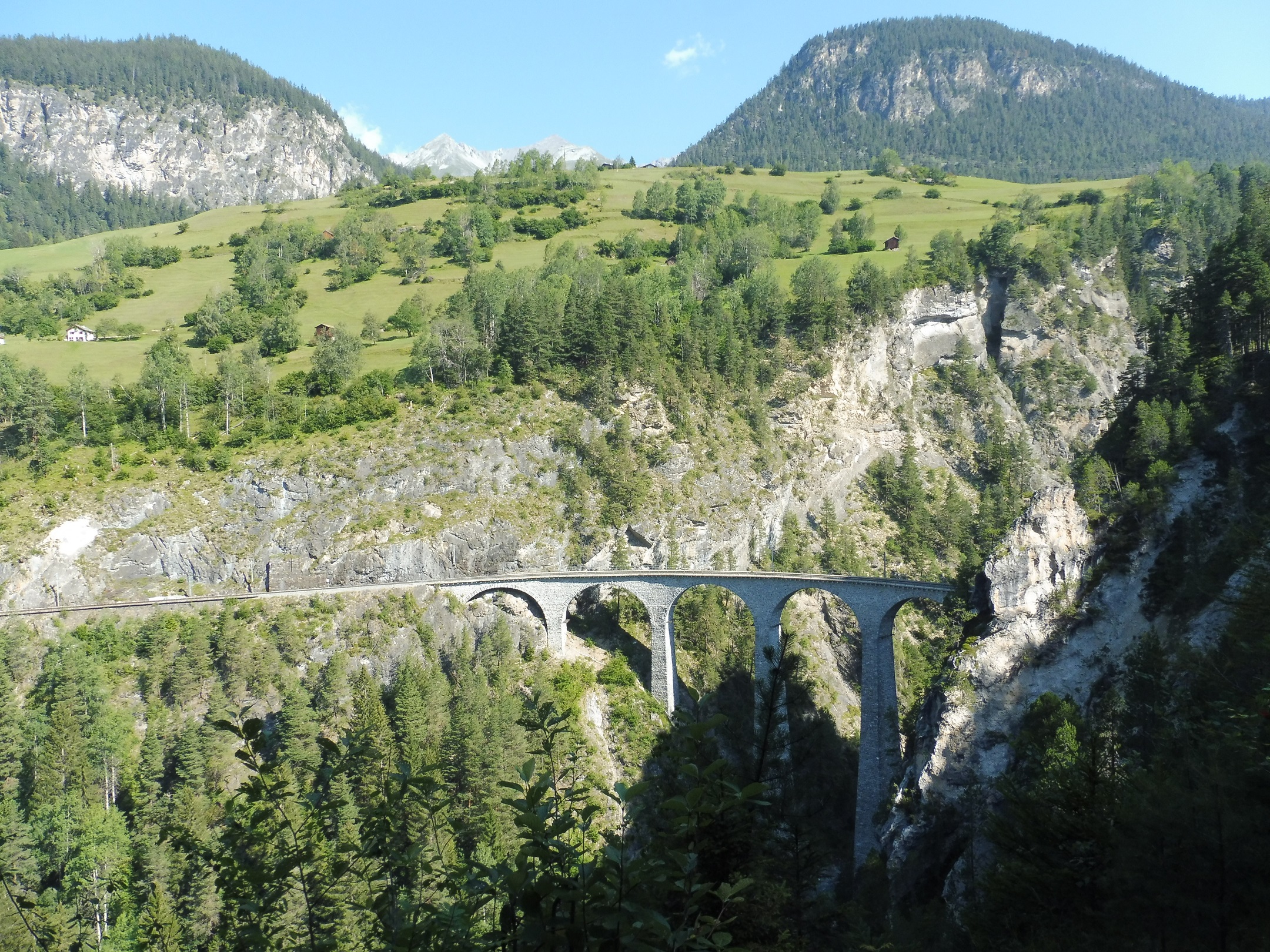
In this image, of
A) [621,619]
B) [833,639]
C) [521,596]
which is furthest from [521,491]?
[833,639]

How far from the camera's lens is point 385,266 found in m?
98.8

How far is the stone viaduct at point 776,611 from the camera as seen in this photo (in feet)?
141

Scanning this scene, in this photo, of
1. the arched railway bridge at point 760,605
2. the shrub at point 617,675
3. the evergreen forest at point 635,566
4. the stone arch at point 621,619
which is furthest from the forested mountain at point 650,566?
the arched railway bridge at point 760,605

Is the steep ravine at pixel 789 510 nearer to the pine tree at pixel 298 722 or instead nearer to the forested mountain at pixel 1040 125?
the pine tree at pixel 298 722

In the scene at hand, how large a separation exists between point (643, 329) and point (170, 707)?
157 feet

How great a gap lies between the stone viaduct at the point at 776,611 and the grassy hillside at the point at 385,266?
3057 centimetres

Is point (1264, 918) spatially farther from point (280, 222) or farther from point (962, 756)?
point (280, 222)

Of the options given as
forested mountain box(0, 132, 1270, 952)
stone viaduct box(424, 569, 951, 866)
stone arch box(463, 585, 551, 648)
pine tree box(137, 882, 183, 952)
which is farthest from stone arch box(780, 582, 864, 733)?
pine tree box(137, 882, 183, 952)

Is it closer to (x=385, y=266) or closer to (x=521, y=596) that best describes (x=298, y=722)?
(x=521, y=596)

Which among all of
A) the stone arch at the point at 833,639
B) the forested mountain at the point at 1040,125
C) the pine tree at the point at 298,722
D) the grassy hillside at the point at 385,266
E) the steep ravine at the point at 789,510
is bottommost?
the stone arch at the point at 833,639

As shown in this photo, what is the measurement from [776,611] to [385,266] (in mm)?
73168

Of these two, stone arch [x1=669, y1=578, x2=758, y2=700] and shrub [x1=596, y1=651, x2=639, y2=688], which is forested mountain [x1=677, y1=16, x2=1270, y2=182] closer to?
stone arch [x1=669, y1=578, x2=758, y2=700]

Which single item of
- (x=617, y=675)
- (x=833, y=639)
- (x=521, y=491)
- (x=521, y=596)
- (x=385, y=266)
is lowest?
(x=833, y=639)

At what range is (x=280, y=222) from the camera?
112 m
